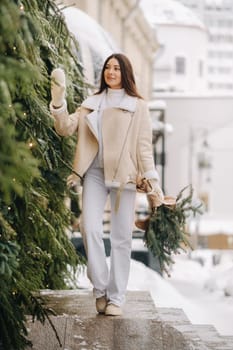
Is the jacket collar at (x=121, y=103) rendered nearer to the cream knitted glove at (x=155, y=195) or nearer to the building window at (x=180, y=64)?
the cream knitted glove at (x=155, y=195)

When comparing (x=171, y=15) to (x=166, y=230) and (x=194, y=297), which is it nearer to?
(x=194, y=297)

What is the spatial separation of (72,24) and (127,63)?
21.8 ft

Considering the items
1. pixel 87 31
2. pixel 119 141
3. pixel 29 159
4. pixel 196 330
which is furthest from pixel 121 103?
pixel 87 31

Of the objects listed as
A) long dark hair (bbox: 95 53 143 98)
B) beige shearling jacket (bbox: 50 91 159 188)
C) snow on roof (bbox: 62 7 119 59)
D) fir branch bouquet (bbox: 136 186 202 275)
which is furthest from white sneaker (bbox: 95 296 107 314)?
snow on roof (bbox: 62 7 119 59)

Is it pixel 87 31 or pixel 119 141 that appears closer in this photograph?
pixel 119 141

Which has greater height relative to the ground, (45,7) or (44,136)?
(45,7)

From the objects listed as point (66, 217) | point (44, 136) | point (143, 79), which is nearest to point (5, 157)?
point (44, 136)

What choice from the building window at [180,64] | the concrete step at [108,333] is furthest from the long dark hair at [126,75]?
the building window at [180,64]

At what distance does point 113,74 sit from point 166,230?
204cm

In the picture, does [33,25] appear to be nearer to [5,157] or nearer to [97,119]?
[5,157]

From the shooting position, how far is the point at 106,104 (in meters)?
7.12

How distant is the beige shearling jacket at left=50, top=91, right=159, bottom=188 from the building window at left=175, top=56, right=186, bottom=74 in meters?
76.7

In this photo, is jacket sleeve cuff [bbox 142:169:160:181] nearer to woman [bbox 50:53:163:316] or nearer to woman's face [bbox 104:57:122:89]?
woman [bbox 50:53:163:316]

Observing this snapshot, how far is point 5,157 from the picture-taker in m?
3.79
